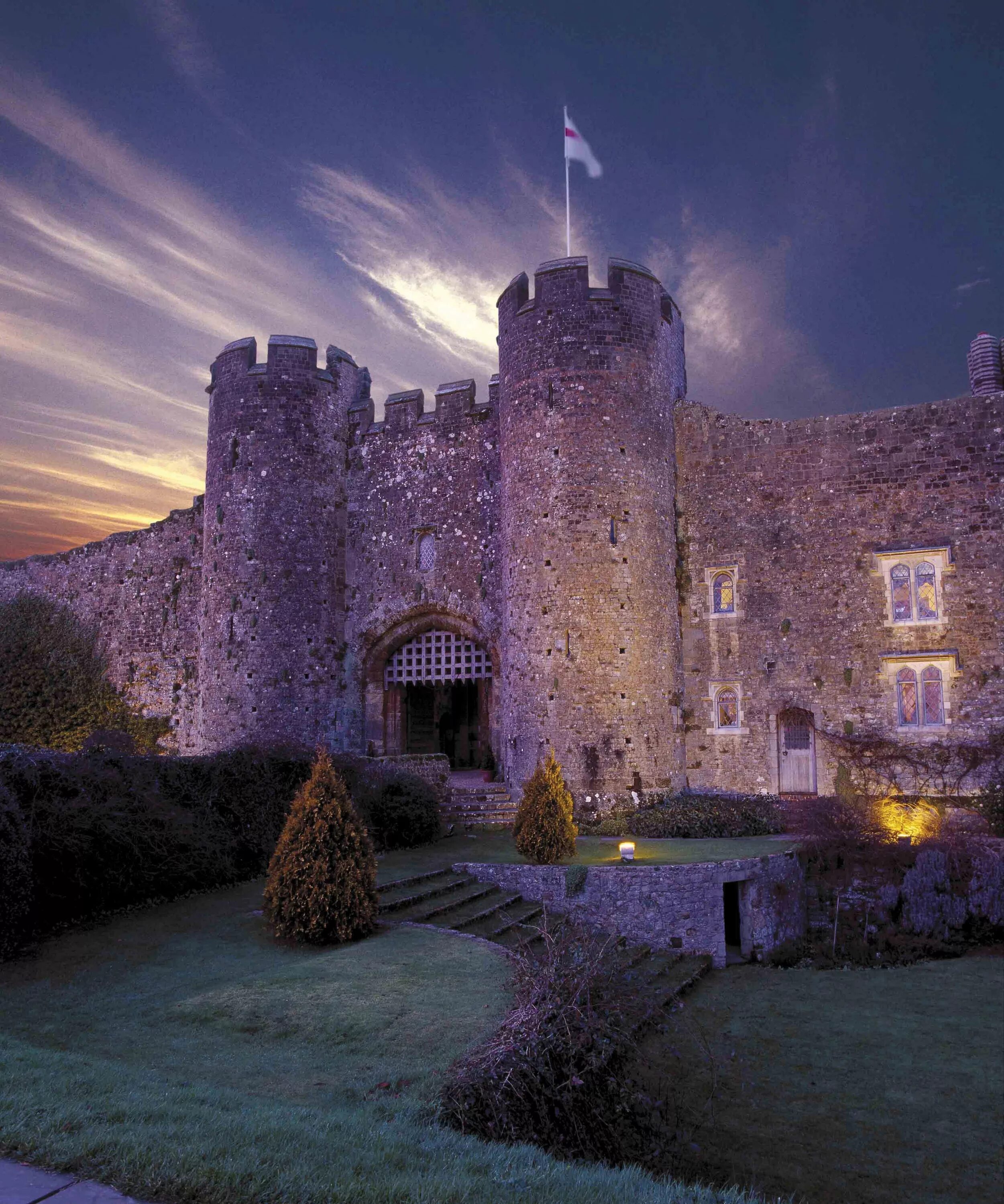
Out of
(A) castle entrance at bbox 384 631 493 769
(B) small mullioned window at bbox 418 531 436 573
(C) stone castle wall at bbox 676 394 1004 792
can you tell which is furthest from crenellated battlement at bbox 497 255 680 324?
(A) castle entrance at bbox 384 631 493 769

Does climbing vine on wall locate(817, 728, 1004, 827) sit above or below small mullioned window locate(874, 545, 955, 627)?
below

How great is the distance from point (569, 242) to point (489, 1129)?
19.1 m

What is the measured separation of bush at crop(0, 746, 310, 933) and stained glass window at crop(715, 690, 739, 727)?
9016mm

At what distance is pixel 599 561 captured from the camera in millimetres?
17734

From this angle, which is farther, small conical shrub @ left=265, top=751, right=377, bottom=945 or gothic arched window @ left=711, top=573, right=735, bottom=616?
gothic arched window @ left=711, top=573, right=735, bottom=616

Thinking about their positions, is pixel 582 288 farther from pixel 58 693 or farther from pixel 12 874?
pixel 58 693

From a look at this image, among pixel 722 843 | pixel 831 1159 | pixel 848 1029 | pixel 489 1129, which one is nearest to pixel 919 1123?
pixel 831 1159

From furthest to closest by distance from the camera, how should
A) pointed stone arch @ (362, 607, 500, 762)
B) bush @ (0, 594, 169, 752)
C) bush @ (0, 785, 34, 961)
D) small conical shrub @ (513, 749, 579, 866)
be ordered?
bush @ (0, 594, 169, 752) < pointed stone arch @ (362, 607, 500, 762) < small conical shrub @ (513, 749, 579, 866) < bush @ (0, 785, 34, 961)

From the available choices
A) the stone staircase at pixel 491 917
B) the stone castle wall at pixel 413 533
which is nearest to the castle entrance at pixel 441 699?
the stone castle wall at pixel 413 533

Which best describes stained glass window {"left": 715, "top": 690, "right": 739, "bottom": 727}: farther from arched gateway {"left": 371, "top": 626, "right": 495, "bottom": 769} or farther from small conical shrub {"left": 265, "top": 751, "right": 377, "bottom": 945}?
small conical shrub {"left": 265, "top": 751, "right": 377, "bottom": 945}

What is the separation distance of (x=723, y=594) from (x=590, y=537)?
3.52 meters

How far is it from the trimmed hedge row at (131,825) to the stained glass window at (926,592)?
36.3 ft

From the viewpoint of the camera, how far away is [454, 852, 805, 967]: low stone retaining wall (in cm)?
1262

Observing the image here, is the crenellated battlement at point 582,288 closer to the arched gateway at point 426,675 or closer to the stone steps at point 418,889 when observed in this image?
the arched gateway at point 426,675
